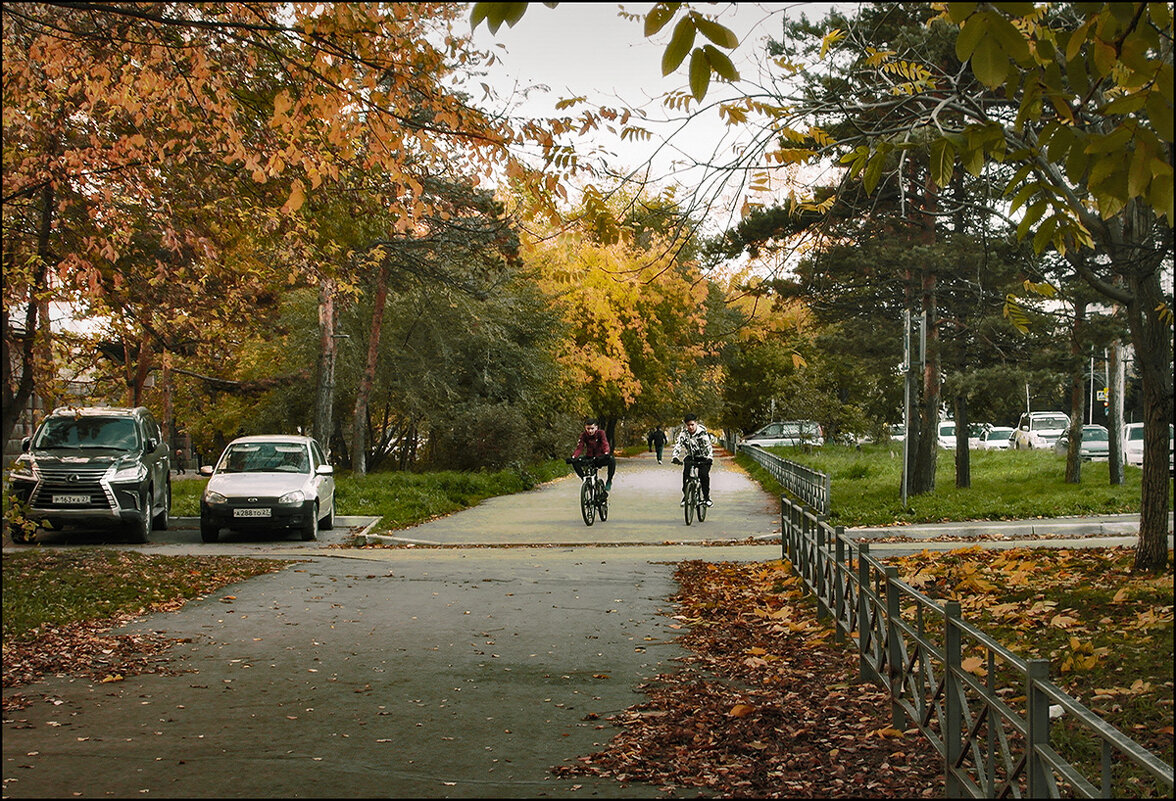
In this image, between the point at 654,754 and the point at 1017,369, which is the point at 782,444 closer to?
the point at 1017,369

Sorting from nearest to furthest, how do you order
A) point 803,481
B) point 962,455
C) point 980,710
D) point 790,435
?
point 980,710, point 803,481, point 962,455, point 790,435

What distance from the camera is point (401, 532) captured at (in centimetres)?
2038

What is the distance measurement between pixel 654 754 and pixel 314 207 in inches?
298

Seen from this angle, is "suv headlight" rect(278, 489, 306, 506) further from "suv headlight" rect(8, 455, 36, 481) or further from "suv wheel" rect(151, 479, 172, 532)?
"suv headlight" rect(8, 455, 36, 481)

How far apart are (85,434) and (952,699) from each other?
17288mm

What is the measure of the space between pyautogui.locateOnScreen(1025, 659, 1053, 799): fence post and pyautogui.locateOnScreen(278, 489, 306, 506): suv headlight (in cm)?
1598

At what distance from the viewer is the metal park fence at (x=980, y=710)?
3.65m

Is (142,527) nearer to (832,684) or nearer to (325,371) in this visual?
(325,371)

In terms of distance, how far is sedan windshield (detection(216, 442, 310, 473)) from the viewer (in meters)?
19.4

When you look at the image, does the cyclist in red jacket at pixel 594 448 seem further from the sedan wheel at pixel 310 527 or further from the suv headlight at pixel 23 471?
the suv headlight at pixel 23 471

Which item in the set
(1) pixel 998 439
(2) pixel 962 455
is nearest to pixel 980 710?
(2) pixel 962 455

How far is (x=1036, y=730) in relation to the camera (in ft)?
12.3

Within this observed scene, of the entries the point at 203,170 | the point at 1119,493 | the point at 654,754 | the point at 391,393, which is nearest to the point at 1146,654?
the point at 654,754

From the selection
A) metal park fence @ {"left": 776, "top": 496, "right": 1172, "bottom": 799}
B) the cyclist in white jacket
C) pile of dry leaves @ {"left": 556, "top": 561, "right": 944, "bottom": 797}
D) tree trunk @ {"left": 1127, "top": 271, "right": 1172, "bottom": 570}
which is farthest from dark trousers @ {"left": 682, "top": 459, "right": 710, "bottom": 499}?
metal park fence @ {"left": 776, "top": 496, "right": 1172, "bottom": 799}
